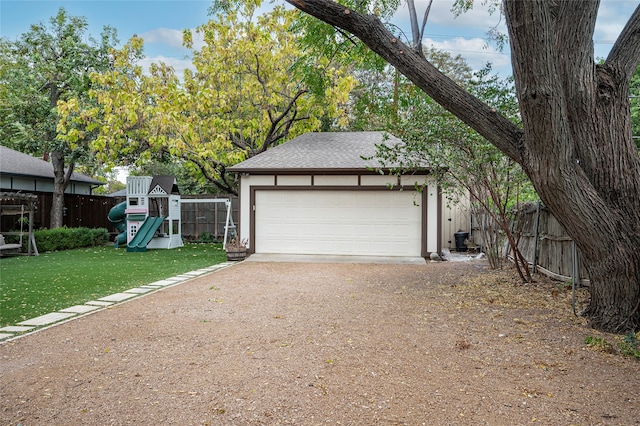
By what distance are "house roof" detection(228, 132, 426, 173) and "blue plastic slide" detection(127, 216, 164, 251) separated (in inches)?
143

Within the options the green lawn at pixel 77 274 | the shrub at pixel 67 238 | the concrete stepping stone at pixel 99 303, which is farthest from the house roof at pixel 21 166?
the concrete stepping stone at pixel 99 303

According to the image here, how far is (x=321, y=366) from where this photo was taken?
346cm

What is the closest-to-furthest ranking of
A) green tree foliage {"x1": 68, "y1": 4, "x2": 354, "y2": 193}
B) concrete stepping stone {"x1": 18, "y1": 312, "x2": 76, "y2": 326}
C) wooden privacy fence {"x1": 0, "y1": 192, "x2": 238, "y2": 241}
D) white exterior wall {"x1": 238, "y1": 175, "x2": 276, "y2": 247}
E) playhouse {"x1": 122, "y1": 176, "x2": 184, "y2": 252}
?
concrete stepping stone {"x1": 18, "y1": 312, "x2": 76, "y2": 326}, white exterior wall {"x1": 238, "y1": 175, "x2": 276, "y2": 247}, green tree foliage {"x1": 68, "y1": 4, "x2": 354, "y2": 193}, playhouse {"x1": 122, "y1": 176, "x2": 184, "y2": 252}, wooden privacy fence {"x1": 0, "y1": 192, "x2": 238, "y2": 241}

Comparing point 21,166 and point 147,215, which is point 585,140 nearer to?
point 147,215

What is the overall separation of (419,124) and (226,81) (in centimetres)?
848

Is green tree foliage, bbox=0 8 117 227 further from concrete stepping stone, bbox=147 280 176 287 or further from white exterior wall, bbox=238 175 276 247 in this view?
concrete stepping stone, bbox=147 280 176 287

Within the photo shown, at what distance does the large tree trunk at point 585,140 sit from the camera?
3844 mm

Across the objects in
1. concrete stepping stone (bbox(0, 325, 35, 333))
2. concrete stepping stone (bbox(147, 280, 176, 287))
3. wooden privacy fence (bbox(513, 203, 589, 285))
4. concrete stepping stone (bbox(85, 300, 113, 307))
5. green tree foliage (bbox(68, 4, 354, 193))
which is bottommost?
concrete stepping stone (bbox(0, 325, 35, 333))

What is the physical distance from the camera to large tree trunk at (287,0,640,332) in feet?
12.6

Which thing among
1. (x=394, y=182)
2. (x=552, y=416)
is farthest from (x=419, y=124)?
(x=552, y=416)

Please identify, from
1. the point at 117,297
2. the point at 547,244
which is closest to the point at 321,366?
the point at 117,297

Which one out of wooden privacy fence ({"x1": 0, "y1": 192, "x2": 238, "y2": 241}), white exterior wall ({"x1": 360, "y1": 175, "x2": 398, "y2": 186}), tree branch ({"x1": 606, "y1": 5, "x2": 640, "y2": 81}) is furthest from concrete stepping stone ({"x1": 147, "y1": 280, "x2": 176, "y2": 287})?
wooden privacy fence ({"x1": 0, "y1": 192, "x2": 238, "y2": 241})

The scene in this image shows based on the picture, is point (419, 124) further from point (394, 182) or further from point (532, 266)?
point (394, 182)

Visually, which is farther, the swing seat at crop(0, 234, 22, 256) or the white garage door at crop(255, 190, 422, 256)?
the white garage door at crop(255, 190, 422, 256)
